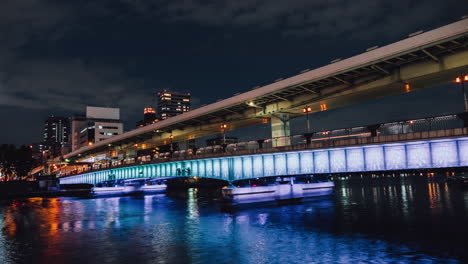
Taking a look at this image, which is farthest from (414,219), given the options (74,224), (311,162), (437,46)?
(74,224)

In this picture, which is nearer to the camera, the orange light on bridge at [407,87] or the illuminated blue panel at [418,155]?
the illuminated blue panel at [418,155]

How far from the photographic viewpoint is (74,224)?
35406 mm

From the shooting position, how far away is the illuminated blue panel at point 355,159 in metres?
35.8

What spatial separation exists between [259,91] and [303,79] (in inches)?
329

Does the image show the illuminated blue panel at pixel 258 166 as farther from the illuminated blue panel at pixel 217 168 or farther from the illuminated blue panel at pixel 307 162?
the illuminated blue panel at pixel 217 168

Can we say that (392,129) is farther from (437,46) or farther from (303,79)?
(303,79)

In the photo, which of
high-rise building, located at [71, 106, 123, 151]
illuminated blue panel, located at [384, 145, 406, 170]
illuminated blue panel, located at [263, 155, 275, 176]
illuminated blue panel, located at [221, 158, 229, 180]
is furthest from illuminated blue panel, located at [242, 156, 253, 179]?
high-rise building, located at [71, 106, 123, 151]

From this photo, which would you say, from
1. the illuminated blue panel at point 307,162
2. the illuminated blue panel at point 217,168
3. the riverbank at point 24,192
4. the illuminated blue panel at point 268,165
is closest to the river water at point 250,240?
the illuminated blue panel at point 307,162

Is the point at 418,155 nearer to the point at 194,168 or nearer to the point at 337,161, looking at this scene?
the point at 337,161

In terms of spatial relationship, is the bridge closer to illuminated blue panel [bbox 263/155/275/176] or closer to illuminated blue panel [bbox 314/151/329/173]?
illuminated blue panel [bbox 263/155/275/176]

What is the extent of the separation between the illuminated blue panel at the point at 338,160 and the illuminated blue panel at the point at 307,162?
2.51 meters

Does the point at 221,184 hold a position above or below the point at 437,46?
below

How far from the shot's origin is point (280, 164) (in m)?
43.4

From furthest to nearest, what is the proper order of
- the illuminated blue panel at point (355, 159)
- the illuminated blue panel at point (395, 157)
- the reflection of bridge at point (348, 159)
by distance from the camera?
the illuminated blue panel at point (355, 159) → the illuminated blue panel at point (395, 157) → the reflection of bridge at point (348, 159)
